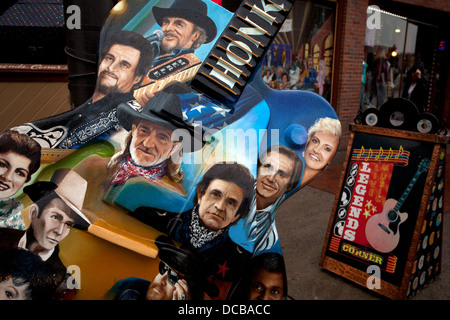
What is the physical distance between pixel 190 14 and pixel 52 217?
816 mm

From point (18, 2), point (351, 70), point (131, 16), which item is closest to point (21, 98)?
point (18, 2)

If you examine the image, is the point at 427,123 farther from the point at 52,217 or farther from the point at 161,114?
the point at 52,217

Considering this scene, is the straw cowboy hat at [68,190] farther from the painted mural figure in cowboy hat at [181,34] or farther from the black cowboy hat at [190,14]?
the black cowboy hat at [190,14]

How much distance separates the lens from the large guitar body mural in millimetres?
996

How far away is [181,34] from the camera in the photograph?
1.16 metres

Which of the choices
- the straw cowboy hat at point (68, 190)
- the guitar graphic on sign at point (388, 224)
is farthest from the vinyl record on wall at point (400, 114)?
the straw cowboy hat at point (68, 190)

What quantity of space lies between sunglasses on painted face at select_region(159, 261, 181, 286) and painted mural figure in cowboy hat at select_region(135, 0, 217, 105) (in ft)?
2.11

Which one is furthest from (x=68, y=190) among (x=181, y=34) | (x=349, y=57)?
(x=349, y=57)

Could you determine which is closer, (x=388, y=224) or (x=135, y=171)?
(x=135, y=171)

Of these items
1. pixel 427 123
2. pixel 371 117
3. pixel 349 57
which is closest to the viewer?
pixel 427 123

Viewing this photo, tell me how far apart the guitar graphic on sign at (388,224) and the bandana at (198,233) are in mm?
1818

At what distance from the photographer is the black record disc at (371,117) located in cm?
Result: 251

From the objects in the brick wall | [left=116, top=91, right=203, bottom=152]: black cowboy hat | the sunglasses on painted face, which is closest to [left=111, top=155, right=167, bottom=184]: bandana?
[left=116, top=91, right=203, bottom=152]: black cowboy hat

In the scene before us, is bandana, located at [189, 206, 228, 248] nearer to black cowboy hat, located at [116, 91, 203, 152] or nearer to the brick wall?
black cowboy hat, located at [116, 91, 203, 152]
